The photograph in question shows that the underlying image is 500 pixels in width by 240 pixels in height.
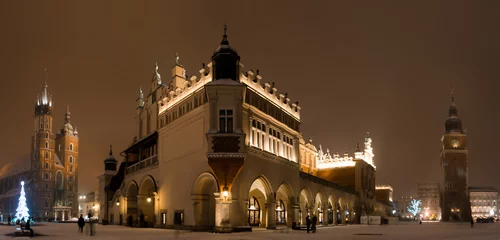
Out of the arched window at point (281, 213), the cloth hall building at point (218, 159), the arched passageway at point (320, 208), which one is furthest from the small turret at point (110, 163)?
the arched window at point (281, 213)

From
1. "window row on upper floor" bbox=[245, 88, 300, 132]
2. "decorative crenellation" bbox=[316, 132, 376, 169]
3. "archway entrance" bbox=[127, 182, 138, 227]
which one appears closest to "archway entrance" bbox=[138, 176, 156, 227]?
"archway entrance" bbox=[127, 182, 138, 227]

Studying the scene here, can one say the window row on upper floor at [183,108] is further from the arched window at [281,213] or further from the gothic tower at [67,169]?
the gothic tower at [67,169]

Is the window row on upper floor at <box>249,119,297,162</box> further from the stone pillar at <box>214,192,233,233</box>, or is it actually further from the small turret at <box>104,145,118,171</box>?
the small turret at <box>104,145,118,171</box>

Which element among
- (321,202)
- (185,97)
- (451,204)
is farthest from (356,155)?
(451,204)

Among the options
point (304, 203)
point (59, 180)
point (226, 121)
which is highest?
point (226, 121)

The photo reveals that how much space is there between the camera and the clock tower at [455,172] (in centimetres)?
12625

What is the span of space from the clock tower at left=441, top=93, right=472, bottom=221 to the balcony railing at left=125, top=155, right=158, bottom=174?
90.3m

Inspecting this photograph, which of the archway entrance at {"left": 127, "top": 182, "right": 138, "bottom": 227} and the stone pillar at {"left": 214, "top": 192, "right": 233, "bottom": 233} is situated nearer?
the stone pillar at {"left": 214, "top": 192, "right": 233, "bottom": 233}

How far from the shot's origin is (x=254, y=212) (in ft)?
156

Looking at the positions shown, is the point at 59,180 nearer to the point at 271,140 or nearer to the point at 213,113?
the point at 271,140

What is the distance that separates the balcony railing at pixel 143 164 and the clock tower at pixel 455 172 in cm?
9028

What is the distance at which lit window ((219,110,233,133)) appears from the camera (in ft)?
130

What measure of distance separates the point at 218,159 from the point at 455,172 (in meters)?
107

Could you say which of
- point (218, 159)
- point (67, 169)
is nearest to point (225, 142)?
point (218, 159)
